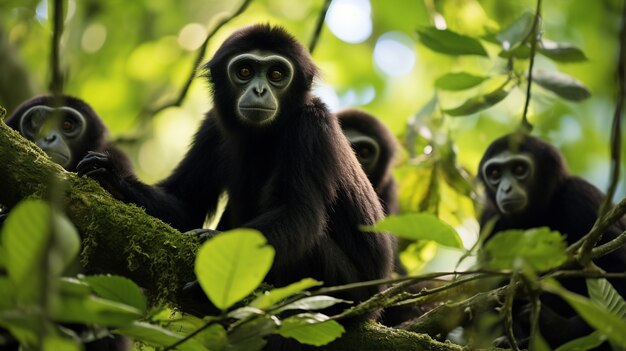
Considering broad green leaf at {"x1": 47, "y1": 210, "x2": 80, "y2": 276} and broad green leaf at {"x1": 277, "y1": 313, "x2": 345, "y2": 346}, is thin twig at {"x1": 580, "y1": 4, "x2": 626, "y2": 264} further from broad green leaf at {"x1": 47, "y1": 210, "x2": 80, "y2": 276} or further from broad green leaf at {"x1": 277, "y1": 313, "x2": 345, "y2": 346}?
broad green leaf at {"x1": 47, "y1": 210, "x2": 80, "y2": 276}

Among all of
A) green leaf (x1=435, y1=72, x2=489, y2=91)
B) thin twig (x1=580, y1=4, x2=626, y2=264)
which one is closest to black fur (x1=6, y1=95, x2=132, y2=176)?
green leaf (x1=435, y1=72, x2=489, y2=91)

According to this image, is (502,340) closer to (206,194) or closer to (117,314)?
(206,194)

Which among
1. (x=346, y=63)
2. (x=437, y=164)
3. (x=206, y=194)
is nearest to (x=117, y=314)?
(x=206, y=194)

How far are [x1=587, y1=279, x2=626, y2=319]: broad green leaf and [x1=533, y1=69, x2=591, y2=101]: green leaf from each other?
140 inches

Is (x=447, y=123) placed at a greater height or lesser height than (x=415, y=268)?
greater

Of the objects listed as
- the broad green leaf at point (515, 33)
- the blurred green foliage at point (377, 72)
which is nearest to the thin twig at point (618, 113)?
the broad green leaf at point (515, 33)

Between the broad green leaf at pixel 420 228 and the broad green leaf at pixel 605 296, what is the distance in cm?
104

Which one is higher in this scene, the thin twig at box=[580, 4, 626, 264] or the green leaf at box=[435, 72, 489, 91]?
the thin twig at box=[580, 4, 626, 264]

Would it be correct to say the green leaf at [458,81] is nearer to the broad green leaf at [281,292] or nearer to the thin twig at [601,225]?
the thin twig at [601,225]

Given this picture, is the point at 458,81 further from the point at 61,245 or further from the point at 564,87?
the point at 61,245

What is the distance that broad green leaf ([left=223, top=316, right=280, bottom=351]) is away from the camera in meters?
3.72

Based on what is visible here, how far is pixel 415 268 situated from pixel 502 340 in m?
1.82

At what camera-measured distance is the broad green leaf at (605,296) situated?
13.5 feet

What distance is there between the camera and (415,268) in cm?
961
